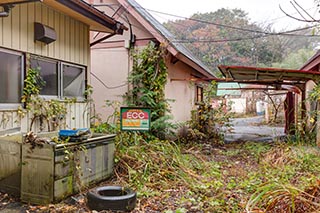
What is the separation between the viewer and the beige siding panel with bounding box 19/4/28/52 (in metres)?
4.88

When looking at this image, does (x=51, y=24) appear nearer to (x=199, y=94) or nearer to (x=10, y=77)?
(x=10, y=77)

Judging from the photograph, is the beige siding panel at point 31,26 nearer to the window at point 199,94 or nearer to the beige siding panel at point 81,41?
the beige siding panel at point 81,41

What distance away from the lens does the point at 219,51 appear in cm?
2820

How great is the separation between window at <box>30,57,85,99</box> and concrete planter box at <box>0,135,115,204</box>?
175 cm

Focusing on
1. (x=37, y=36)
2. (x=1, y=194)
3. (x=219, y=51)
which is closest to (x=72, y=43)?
(x=37, y=36)

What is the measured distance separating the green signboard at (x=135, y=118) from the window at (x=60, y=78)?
132 centimetres

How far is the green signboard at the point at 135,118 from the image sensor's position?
579 centimetres

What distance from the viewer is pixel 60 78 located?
5895mm

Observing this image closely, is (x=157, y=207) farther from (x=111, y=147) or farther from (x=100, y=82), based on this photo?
Answer: (x=100, y=82)

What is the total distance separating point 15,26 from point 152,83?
4332mm

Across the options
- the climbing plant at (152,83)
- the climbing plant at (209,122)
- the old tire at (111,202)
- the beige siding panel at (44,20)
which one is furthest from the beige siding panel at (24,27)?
the climbing plant at (209,122)

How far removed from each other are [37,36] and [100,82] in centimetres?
412

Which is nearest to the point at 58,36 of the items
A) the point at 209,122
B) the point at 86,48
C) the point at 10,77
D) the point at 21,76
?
the point at 86,48

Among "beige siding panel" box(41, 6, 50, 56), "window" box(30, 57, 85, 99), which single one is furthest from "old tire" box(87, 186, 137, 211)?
"beige siding panel" box(41, 6, 50, 56)
